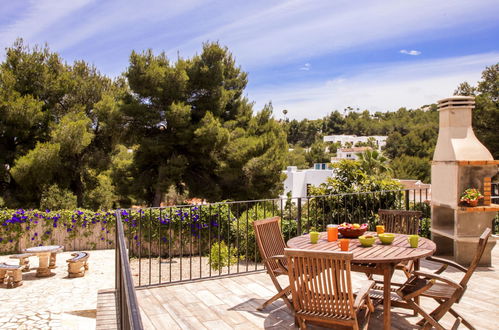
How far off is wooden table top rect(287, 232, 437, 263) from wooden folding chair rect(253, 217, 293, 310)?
0.24 metres

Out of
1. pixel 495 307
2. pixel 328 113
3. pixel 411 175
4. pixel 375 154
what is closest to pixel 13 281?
pixel 495 307

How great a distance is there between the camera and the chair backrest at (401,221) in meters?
4.32

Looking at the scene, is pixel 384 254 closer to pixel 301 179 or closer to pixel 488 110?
pixel 488 110

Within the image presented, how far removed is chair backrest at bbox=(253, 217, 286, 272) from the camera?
3.68m

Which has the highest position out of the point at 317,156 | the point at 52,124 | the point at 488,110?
the point at 488,110

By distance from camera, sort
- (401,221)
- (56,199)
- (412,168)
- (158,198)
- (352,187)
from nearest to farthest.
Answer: (401,221), (352,187), (56,199), (158,198), (412,168)

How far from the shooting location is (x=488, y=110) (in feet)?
72.3

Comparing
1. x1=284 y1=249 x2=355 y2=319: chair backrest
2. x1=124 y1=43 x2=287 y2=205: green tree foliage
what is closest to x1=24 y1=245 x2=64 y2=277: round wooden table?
x1=124 y1=43 x2=287 y2=205: green tree foliage

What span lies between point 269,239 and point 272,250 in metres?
0.11

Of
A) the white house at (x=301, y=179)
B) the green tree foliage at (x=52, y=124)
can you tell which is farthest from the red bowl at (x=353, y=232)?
the white house at (x=301, y=179)

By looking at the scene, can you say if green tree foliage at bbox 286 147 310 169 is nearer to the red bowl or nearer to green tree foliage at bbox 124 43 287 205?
green tree foliage at bbox 124 43 287 205

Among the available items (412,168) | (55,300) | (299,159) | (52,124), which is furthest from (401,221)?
(299,159)

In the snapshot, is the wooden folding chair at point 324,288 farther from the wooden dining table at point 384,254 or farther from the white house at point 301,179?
the white house at point 301,179

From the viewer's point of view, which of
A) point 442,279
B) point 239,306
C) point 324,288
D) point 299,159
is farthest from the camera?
point 299,159
